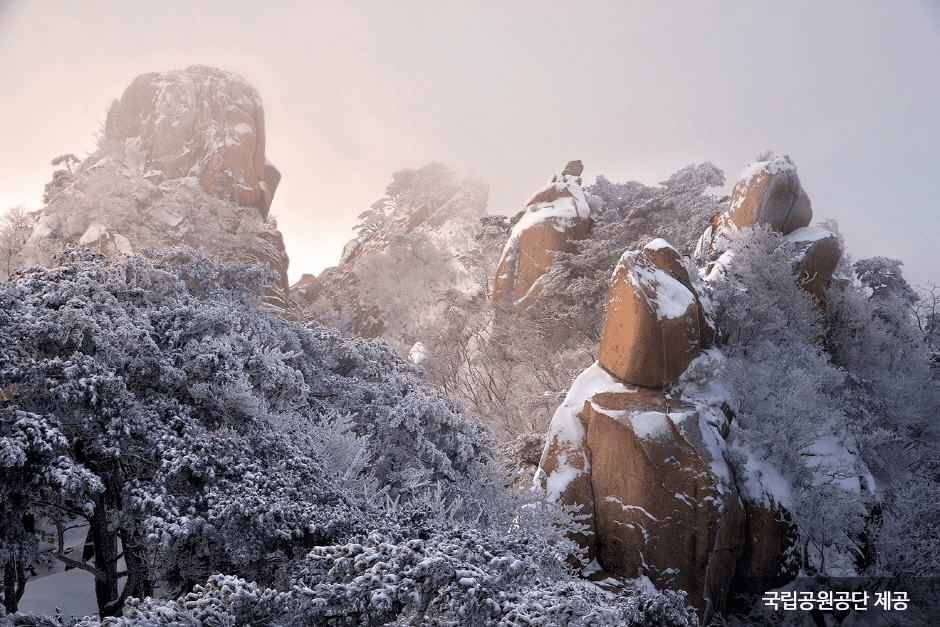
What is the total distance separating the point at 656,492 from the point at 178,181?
31.1 m

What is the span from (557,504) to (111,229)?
25.7 metres

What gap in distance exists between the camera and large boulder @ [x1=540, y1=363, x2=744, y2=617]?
39.4ft

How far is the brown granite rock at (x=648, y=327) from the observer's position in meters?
13.5

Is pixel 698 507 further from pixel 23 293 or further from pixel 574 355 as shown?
pixel 23 293

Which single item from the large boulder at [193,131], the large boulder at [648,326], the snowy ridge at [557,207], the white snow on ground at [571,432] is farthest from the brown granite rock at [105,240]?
the large boulder at [648,326]

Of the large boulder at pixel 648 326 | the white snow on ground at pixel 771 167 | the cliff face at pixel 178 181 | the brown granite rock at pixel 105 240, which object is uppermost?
the cliff face at pixel 178 181

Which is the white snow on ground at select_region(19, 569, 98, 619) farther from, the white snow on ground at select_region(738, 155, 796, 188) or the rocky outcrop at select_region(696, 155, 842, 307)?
the white snow on ground at select_region(738, 155, 796, 188)

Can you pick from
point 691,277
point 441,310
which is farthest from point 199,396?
point 441,310

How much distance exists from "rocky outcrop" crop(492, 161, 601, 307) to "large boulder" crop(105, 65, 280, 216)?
19.2 metres

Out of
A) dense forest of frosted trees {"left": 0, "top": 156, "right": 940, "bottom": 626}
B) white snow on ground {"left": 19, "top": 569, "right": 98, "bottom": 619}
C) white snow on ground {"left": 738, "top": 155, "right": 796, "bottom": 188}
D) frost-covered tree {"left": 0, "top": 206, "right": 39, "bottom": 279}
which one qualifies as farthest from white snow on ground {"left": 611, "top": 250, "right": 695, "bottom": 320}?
frost-covered tree {"left": 0, "top": 206, "right": 39, "bottom": 279}

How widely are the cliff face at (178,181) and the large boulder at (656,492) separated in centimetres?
1925

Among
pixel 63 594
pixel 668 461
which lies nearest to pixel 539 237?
pixel 668 461

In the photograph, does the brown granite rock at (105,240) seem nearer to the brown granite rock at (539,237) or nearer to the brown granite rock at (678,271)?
the brown granite rock at (539,237)

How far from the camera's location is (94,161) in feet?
106
